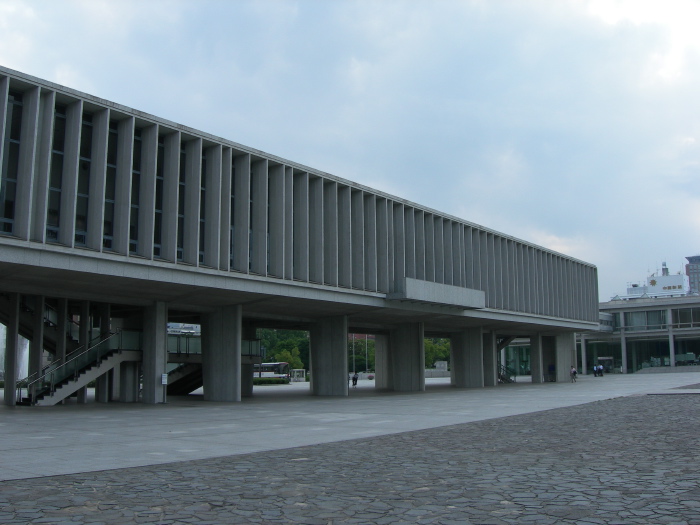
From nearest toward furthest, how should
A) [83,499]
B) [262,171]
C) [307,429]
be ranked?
[83,499]
[307,429]
[262,171]

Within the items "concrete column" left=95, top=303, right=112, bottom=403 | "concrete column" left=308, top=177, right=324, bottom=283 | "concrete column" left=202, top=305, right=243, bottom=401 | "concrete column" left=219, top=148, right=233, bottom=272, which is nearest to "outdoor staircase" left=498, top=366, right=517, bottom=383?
"concrete column" left=308, top=177, right=324, bottom=283

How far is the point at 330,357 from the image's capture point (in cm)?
4384

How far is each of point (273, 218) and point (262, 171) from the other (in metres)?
2.50

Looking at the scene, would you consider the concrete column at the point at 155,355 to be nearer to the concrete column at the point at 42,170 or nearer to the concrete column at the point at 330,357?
the concrete column at the point at 42,170

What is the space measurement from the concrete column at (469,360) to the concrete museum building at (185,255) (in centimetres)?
593

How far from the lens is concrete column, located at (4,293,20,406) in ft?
→ 105

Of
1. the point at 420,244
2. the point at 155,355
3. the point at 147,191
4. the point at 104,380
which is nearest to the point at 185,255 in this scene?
the point at 147,191

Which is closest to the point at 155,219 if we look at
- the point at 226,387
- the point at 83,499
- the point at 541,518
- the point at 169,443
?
the point at 226,387

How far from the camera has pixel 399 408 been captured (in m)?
30.3

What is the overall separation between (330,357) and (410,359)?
10314 mm

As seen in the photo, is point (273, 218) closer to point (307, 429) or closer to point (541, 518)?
point (307, 429)

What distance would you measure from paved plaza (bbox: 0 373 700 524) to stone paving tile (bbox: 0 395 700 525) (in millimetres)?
28

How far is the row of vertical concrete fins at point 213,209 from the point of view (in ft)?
85.7

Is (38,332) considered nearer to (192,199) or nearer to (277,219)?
(192,199)
